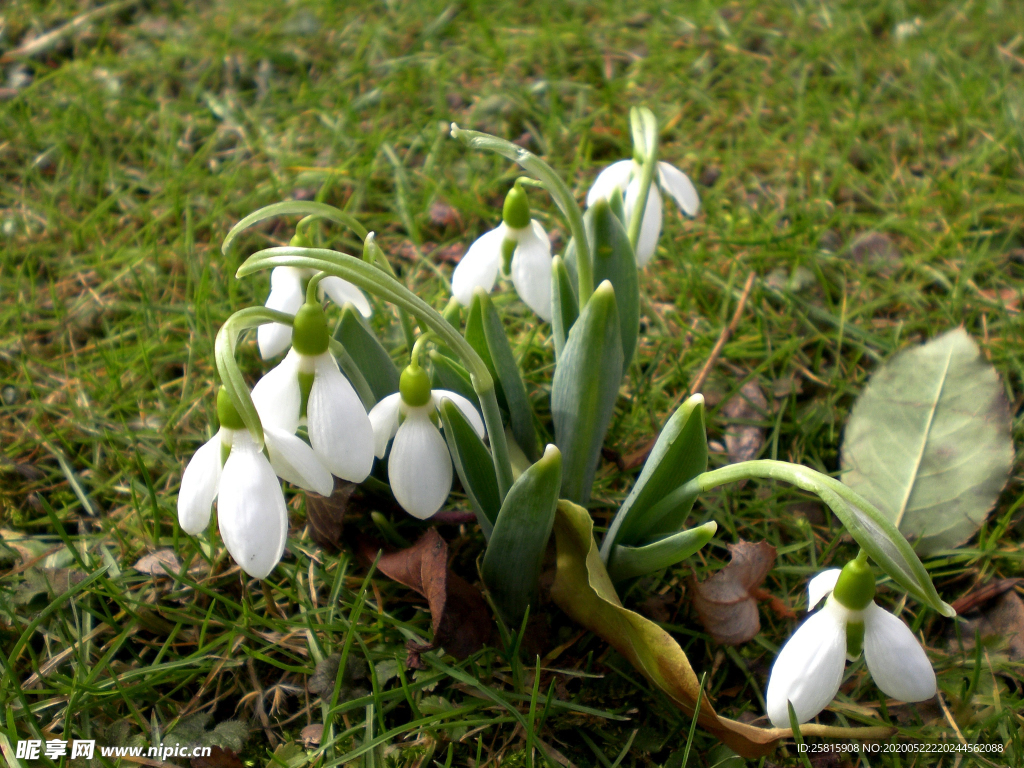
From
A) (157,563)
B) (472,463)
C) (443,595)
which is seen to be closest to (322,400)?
(472,463)

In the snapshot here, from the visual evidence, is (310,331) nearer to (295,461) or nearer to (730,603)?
(295,461)

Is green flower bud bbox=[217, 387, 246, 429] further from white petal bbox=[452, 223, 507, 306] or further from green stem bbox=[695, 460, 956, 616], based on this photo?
green stem bbox=[695, 460, 956, 616]

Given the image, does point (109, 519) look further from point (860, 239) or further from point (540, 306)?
point (860, 239)

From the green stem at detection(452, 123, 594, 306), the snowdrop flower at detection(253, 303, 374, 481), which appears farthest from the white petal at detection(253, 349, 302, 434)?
the green stem at detection(452, 123, 594, 306)

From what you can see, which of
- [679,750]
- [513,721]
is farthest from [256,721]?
[679,750]

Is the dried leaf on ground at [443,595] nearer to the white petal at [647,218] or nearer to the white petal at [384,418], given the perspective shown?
the white petal at [384,418]

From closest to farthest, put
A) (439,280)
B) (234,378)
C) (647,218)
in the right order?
(234,378) → (647,218) → (439,280)
